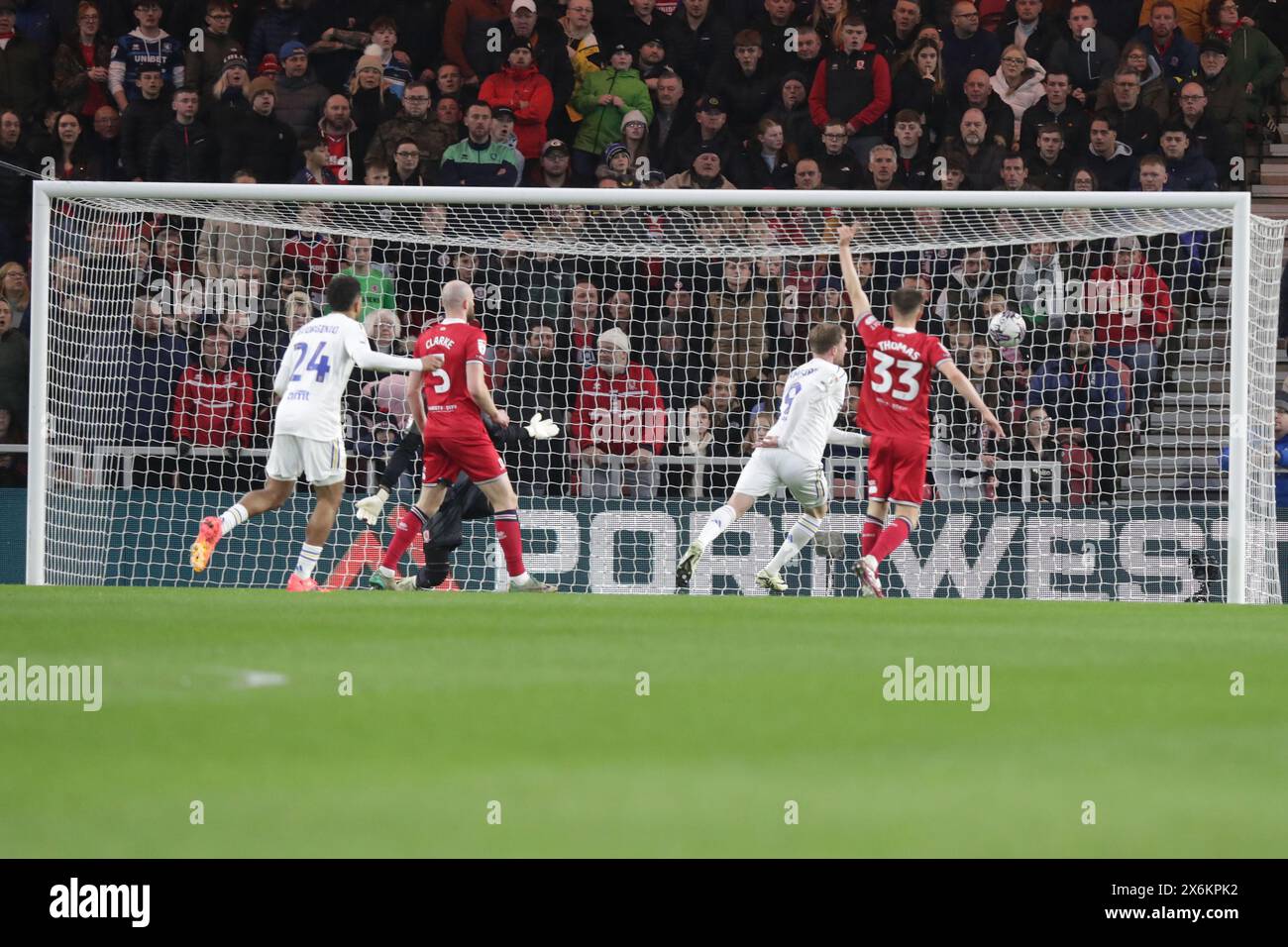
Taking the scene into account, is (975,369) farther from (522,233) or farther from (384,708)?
(384,708)

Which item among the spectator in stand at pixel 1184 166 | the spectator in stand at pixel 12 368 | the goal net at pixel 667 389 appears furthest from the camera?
the spectator in stand at pixel 1184 166

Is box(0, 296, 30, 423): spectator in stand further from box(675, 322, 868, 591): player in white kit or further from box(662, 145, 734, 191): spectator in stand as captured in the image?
box(675, 322, 868, 591): player in white kit

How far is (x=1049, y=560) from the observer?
36.2 feet

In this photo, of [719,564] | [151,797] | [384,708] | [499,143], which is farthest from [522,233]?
[151,797]

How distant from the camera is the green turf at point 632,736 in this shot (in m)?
4.43

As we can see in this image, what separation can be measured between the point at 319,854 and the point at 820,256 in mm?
8714

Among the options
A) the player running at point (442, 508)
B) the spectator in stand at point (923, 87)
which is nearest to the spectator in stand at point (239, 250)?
the player running at point (442, 508)

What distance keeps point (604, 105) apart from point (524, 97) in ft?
2.20

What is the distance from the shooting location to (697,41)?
13945 millimetres

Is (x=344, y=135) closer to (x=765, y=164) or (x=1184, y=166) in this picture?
(x=765, y=164)

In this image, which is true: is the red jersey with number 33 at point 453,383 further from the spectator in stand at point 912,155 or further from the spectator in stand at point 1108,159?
the spectator in stand at point 1108,159

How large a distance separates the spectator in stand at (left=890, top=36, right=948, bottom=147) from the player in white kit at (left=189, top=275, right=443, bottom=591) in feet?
19.6

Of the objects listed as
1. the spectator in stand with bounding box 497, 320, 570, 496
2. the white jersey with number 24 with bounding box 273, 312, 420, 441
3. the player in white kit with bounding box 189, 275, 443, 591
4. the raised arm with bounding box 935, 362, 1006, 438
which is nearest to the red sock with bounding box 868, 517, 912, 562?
the raised arm with bounding box 935, 362, 1006, 438

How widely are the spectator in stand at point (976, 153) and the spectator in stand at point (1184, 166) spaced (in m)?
1.30
